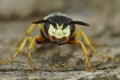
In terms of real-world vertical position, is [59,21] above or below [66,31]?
above

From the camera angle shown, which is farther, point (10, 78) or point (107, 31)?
point (107, 31)

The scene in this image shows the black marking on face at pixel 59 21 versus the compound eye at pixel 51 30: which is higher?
the black marking on face at pixel 59 21

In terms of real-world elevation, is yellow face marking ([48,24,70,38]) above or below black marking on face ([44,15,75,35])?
below

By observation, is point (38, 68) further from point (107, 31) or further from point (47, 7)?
point (47, 7)

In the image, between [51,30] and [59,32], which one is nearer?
[59,32]

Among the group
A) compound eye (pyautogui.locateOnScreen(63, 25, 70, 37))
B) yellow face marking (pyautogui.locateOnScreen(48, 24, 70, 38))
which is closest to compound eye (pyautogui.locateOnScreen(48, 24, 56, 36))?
yellow face marking (pyautogui.locateOnScreen(48, 24, 70, 38))

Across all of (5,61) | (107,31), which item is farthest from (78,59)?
(107,31)

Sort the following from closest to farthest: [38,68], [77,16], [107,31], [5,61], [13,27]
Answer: [38,68] → [5,61] → [107,31] → [13,27] → [77,16]

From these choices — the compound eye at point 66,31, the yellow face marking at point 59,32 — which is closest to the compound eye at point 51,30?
the yellow face marking at point 59,32

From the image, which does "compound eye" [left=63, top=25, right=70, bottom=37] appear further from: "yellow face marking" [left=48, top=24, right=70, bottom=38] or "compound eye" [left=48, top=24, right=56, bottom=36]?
"compound eye" [left=48, top=24, right=56, bottom=36]

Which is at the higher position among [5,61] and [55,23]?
[55,23]

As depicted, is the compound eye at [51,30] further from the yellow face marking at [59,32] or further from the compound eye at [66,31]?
the compound eye at [66,31]
